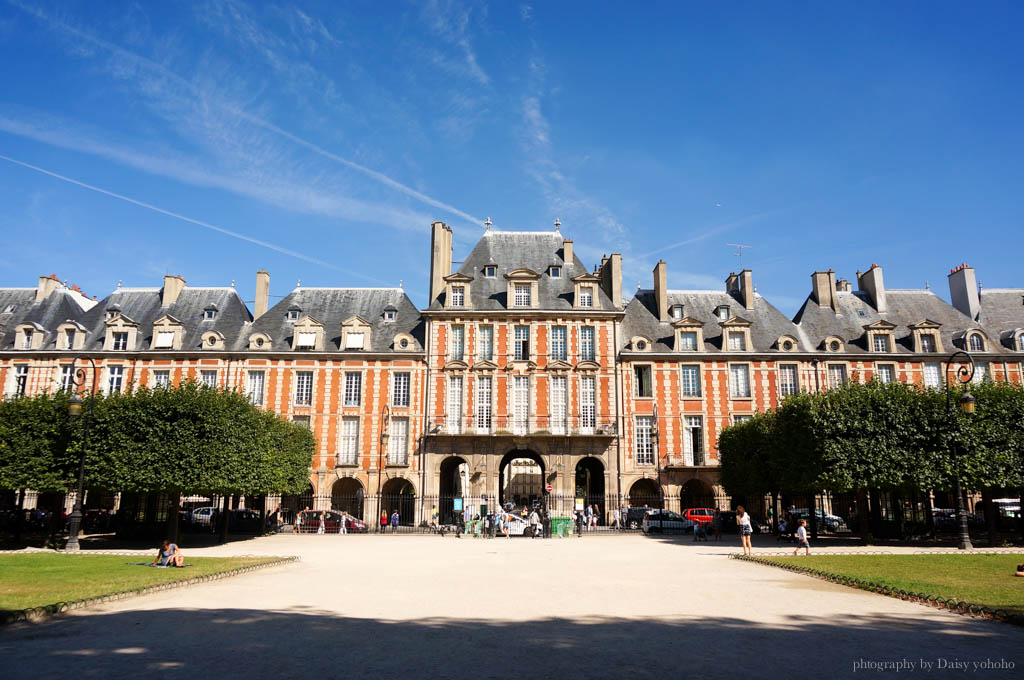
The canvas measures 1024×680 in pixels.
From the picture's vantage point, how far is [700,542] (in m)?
26.2

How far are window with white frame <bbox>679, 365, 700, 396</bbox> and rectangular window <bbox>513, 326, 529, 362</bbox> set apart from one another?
27.6 feet

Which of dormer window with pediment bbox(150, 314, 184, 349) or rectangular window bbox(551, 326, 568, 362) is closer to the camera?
rectangular window bbox(551, 326, 568, 362)

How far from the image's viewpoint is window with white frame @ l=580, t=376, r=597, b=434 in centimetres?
3678

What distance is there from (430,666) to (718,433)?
3215cm

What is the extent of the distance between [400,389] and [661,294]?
1583 cm

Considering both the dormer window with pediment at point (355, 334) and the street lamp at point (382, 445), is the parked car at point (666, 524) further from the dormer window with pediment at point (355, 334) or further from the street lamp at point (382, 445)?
the dormer window with pediment at point (355, 334)

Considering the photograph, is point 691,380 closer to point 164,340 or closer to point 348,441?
point 348,441

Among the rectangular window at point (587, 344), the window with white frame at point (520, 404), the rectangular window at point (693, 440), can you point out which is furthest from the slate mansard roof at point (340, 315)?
the rectangular window at point (693, 440)

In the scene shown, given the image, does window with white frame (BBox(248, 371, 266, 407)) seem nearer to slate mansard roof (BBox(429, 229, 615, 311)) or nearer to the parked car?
slate mansard roof (BBox(429, 229, 615, 311))

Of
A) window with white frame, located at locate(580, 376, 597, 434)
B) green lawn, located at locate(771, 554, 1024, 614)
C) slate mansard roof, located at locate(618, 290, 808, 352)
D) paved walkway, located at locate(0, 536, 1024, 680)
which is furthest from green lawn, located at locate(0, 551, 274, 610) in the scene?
slate mansard roof, located at locate(618, 290, 808, 352)

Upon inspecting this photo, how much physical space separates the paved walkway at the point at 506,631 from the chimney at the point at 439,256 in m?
25.6

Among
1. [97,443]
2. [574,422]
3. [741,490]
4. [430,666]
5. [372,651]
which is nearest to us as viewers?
[430,666]

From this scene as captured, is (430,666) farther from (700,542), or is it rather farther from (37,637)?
(700,542)

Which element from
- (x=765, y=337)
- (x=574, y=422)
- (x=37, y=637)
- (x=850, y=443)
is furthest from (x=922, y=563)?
(x=765, y=337)
